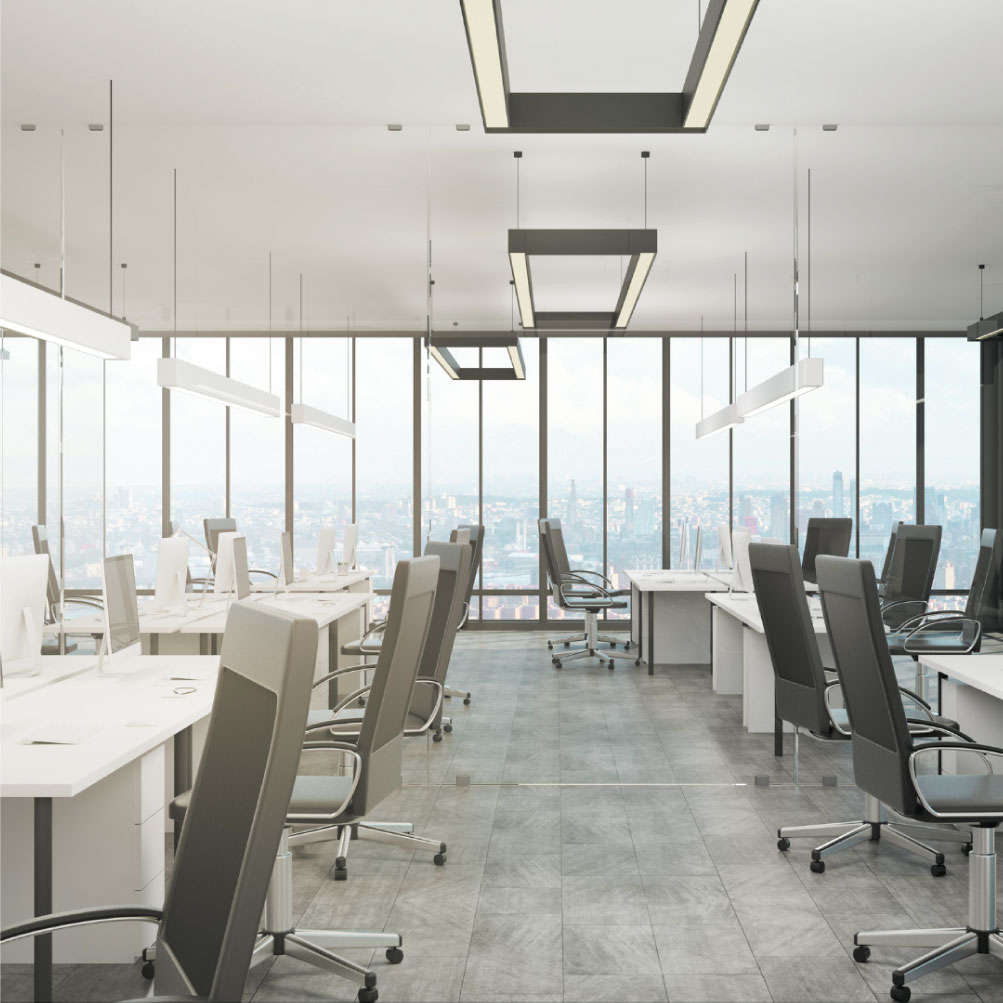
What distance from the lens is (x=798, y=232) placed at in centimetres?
731

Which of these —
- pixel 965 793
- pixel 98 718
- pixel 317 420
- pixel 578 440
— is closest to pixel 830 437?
pixel 578 440

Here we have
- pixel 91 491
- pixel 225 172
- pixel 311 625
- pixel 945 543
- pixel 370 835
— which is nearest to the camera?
pixel 311 625

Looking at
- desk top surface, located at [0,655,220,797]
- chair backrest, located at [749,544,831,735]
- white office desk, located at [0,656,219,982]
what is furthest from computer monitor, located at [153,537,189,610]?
chair backrest, located at [749,544,831,735]


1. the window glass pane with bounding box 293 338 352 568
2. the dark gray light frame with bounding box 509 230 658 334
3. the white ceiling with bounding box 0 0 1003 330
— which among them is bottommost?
the window glass pane with bounding box 293 338 352 568

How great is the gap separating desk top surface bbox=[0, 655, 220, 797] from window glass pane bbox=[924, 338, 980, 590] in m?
6.84

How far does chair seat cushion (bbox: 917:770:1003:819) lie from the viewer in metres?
2.82

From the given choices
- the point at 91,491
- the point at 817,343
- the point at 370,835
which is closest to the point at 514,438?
the point at 817,343

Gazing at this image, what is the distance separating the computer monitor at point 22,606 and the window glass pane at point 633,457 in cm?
829

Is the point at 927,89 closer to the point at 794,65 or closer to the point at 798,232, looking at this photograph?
the point at 794,65

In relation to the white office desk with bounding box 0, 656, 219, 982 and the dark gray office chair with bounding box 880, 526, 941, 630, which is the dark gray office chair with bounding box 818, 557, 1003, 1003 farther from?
the dark gray office chair with bounding box 880, 526, 941, 630

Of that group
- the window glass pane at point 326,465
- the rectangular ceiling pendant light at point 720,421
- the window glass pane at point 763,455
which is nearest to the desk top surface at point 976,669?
the rectangular ceiling pendant light at point 720,421

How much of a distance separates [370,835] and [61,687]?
136 centimetres

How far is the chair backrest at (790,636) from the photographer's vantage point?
12.8 ft

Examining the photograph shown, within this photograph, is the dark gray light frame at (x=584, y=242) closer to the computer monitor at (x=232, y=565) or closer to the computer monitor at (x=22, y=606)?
the computer monitor at (x=232, y=565)
